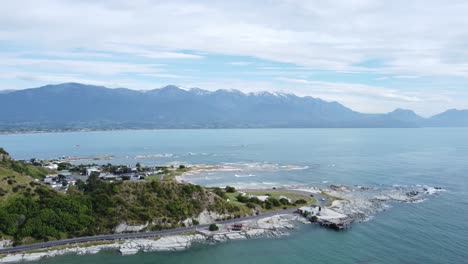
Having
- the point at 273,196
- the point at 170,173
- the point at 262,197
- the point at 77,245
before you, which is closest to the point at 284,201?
the point at 262,197

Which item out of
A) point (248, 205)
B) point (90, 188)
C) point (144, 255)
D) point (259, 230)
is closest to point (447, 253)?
point (259, 230)

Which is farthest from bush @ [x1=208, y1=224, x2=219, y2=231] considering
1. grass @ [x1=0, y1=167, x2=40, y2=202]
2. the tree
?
grass @ [x1=0, y1=167, x2=40, y2=202]

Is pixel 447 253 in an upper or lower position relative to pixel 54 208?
lower

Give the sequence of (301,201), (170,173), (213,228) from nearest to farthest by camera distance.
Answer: (213,228), (301,201), (170,173)

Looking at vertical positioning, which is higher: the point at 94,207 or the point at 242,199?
the point at 94,207

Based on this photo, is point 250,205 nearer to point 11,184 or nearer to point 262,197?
point 262,197

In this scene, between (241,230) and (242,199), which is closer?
(241,230)

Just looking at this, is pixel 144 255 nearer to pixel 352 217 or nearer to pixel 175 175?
pixel 352 217

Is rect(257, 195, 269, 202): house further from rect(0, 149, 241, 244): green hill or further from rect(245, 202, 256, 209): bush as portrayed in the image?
rect(0, 149, 241, 244): green hill

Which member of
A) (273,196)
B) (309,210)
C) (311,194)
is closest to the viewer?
(309,210)
